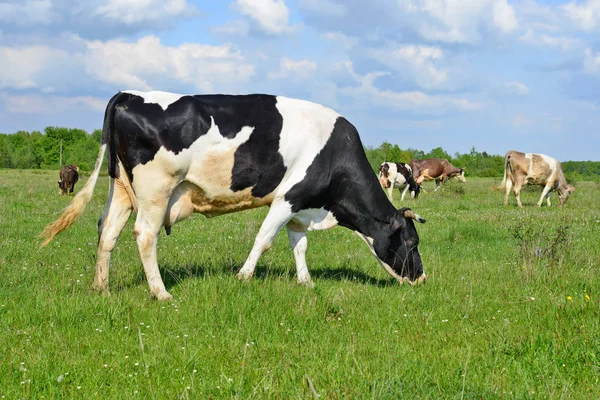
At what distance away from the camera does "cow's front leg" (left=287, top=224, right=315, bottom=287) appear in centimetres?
789

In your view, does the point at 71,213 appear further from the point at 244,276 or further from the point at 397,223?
the point at 397,223

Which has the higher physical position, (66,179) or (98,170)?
(98,170)

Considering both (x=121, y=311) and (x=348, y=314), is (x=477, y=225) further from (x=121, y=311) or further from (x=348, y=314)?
(x=121, y=311)

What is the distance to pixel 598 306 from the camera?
5.89 m

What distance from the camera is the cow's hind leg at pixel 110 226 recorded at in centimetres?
708

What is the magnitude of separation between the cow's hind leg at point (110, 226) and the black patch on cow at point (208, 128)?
0.60 m

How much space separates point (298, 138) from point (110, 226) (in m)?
2.76

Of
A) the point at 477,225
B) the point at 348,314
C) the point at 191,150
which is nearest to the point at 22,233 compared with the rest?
the point at 191,150

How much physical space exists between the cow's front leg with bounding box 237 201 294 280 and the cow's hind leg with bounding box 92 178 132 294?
1.72 meters

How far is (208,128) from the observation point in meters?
6.76

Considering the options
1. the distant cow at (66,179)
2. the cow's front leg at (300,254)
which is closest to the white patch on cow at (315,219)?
the cow's front leg at (300,254)

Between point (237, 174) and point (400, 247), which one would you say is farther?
point (400, 247)

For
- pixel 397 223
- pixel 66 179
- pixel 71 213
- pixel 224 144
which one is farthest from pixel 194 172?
pixel 66 179

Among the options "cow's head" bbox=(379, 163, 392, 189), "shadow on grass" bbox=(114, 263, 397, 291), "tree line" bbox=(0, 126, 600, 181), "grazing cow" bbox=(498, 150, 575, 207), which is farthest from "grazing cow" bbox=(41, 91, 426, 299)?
"tree line" bbox=(0, 126, 600, 181)
